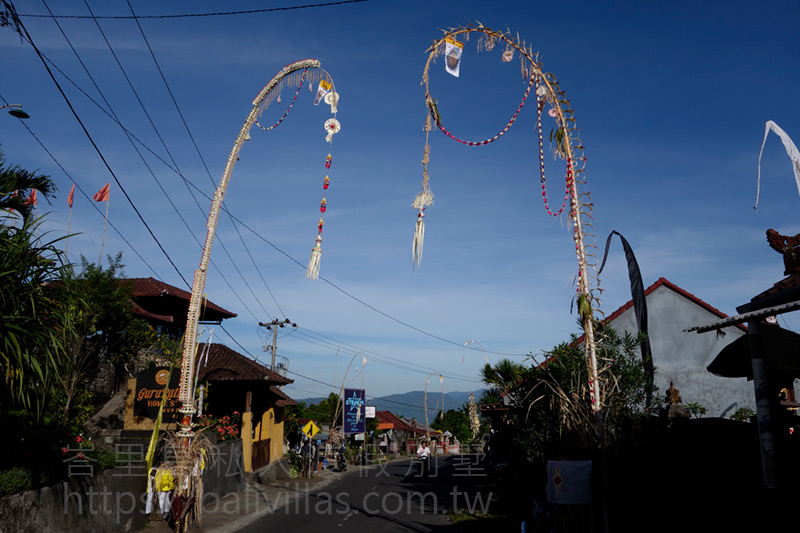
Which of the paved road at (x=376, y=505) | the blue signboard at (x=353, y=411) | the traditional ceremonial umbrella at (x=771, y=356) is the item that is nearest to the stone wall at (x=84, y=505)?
the paved road at (x=376, y=505)

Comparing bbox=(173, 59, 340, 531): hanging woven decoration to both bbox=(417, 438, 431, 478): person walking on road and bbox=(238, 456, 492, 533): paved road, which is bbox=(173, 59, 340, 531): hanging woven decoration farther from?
bbox=(417, 438, 431, 478): person walking on road

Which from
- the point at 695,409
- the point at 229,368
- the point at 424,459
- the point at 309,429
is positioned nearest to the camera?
the point at 695,409

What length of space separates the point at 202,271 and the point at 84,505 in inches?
204

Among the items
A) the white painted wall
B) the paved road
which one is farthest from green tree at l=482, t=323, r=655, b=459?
the white painted wall

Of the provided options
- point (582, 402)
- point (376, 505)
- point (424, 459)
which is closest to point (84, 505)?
point (376, 505)

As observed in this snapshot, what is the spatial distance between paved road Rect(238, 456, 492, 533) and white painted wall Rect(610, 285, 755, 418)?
7547 millimetres

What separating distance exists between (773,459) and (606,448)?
116 inches

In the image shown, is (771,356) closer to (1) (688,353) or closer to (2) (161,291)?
(1) (688,353)

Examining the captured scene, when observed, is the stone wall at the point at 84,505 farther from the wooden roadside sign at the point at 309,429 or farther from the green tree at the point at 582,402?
the wooden roadside sign at the point at 309,429

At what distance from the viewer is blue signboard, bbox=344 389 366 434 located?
37000 mm

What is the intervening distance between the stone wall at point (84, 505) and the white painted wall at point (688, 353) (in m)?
15.8

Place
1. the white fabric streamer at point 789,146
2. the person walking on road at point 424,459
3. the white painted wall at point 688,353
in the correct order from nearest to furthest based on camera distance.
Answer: the white fabric streamer at point 789,146 → the white painted wall at point 688,353 → the person walking on road at point 424,459

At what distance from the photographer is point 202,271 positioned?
13.2m

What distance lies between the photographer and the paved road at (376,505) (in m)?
13.6
